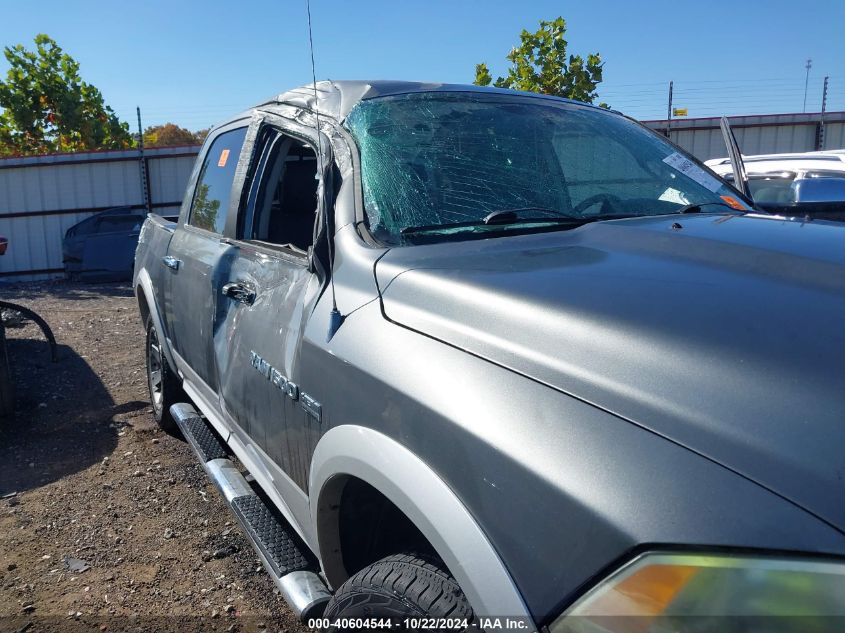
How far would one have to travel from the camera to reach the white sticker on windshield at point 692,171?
9.54 feet

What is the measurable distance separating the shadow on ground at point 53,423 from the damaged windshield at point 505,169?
10.2 ft

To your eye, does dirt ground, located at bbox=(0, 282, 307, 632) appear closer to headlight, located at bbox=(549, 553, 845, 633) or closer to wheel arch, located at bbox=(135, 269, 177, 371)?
wheel arch, located at bbox=(135, 269, 177, 371)

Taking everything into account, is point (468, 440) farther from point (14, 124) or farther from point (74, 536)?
point (14, 124)

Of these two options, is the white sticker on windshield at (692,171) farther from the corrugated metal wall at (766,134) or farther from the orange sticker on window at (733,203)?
the corrugated metal wall at (766,134)

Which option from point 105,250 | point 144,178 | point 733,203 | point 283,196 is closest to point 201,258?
point 283,196

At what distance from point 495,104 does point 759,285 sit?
5.18 ft

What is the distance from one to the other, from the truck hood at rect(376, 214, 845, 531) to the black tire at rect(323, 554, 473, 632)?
1.59 feet

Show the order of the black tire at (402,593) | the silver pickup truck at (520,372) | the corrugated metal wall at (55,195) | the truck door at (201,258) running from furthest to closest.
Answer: the corrugated metal wall at (55,195)
the truck door at (201,258)
the black tire at (402,593)
the silver pickup truck at (520,372)

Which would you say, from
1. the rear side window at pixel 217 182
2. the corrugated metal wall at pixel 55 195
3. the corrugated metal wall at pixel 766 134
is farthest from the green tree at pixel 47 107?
the rear side window at pixel 217 182

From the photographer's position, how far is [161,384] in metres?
4.60

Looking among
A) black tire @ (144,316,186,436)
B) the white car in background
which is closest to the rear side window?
black tire @ (144,316,186,436)

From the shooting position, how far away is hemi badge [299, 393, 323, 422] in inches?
77.6

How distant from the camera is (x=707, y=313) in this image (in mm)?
1400

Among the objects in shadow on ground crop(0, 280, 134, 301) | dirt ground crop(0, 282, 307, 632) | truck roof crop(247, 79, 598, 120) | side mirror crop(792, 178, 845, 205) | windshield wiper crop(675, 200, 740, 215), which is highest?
truck roof crop(247, 79, 598, 120)
